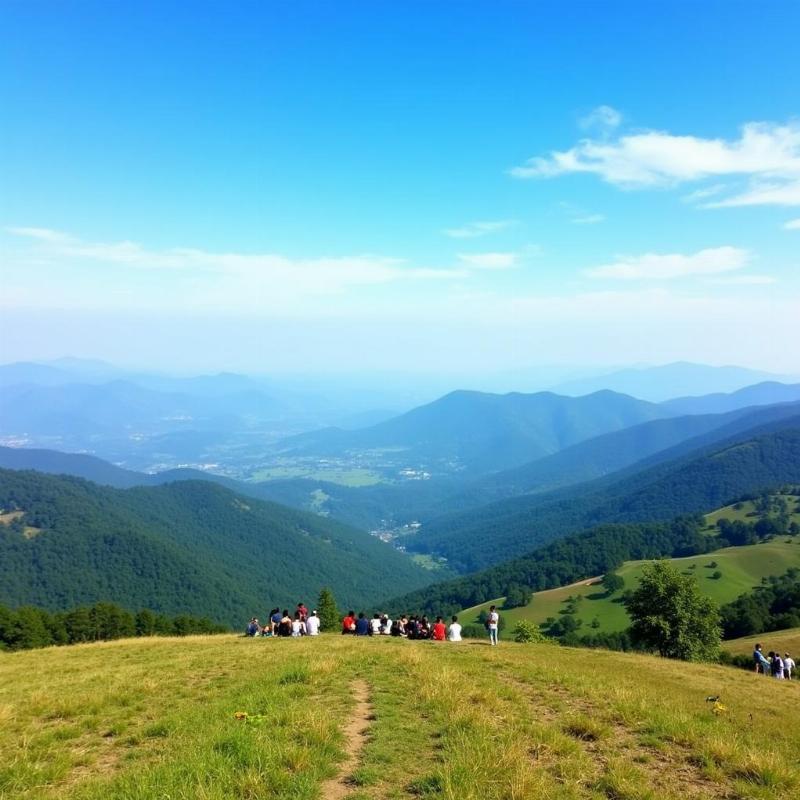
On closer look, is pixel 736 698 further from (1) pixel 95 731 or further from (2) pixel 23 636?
(2) pixel 23 636

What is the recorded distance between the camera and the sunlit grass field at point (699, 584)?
111 meters

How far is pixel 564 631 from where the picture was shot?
10438 cm

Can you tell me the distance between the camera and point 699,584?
362 feet

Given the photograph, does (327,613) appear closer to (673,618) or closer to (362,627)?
(362,627)

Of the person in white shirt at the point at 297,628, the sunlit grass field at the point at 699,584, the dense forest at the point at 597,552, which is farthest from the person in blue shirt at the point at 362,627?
the dense forest at the point at 597,552

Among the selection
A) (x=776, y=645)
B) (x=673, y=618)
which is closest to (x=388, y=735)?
(x=673, y=618)

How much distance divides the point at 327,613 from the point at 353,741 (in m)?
52.0

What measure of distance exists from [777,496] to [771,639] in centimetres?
16535

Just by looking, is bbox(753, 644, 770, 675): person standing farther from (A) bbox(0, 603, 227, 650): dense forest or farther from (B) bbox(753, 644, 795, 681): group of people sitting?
(A) bbox(0, 603, 227, 650): dense forest

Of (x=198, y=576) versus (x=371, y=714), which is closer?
(x=371, y=714)

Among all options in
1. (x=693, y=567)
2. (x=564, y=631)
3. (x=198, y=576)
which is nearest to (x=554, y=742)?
(x=564, y=631)

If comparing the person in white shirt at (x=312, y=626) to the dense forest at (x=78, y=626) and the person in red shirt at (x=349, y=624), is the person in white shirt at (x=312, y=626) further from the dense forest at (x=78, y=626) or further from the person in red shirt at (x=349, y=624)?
the dense forest at (x=78, y=626)

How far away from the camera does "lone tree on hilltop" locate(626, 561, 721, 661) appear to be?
39.9 metres

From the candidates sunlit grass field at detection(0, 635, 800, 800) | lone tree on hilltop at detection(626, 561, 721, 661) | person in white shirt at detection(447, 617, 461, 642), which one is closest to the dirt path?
sunlit grass field at detection(0, 635, 800, 800)
